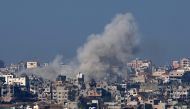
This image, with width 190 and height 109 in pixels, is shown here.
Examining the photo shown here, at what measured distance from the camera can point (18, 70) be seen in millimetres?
111375

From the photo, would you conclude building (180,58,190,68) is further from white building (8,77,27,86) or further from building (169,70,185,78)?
white building (8,77,27,86)

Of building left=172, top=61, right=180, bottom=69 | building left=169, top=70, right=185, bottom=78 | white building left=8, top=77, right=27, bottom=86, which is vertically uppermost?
building left=172, top=61, right=180, bottom=69

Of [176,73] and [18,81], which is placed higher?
[176,73]

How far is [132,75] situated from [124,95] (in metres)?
29.7

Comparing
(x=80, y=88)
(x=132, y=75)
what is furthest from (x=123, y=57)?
(x=80, y=88)

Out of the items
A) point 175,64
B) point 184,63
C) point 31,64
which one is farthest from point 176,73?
point 31,64

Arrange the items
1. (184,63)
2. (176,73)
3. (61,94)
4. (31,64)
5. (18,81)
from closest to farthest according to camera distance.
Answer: (61,94) < (18,81) < (176,73) < (31,64) < (184,63)

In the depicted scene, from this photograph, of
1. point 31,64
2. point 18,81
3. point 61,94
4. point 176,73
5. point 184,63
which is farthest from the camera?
point 184,63

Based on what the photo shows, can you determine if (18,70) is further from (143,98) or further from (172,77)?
(143,98)

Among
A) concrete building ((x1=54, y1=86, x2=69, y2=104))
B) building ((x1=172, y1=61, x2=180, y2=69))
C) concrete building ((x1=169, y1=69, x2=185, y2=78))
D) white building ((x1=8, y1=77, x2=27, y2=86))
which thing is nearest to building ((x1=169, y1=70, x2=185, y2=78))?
concrete building ((x1=169, y1=69, x2=185, y2=78))

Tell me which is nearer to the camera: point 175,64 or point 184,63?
point 175,64

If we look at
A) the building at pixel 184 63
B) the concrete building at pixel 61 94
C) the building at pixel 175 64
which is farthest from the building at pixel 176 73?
the concrete building at pixel 61 94

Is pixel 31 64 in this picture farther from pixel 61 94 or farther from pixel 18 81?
pixel 61 94

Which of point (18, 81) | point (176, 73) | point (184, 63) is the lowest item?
point (18, 81)
